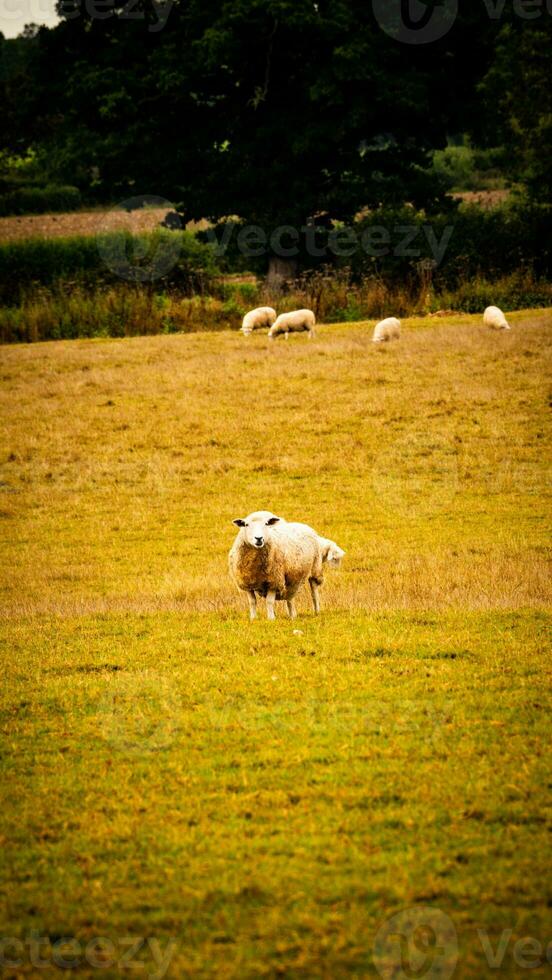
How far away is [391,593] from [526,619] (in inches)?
90.7

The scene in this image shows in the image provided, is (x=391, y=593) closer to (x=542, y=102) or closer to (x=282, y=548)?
(x=282, y=548)

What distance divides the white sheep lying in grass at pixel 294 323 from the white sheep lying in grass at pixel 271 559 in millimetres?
21142

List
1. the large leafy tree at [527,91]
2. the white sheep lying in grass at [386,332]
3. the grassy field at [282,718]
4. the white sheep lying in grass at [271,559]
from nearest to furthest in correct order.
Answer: the grassy field at [282,718]
the white sheep lying in grass at [271,559]
the white sheep lying in grass at [386,332]
the large leafy tree at [527,91]

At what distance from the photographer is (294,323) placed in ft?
109

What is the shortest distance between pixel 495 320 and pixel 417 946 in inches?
1109

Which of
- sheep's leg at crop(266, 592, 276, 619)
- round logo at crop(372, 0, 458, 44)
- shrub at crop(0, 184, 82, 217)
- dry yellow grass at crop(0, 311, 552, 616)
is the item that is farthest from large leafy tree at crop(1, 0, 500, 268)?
sheep's leg at crop(266, 592, 276, 619)

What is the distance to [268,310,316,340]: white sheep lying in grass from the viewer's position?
109 feet

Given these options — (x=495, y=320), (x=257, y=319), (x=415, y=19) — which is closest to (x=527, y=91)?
(x=415, y=19)

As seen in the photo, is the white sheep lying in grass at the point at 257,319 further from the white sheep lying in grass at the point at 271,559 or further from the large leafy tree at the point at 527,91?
the white sheep lying in grass at the point at 271,559

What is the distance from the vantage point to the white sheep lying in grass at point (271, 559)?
1195cm

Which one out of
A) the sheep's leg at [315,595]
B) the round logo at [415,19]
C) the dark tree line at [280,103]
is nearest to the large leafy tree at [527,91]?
the dark tree line at [280,103]

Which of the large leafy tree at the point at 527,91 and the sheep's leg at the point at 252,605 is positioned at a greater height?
the large leafy tree at the point at 527,91

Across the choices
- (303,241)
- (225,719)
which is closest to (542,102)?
(303,241)

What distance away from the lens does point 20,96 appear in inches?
1859
